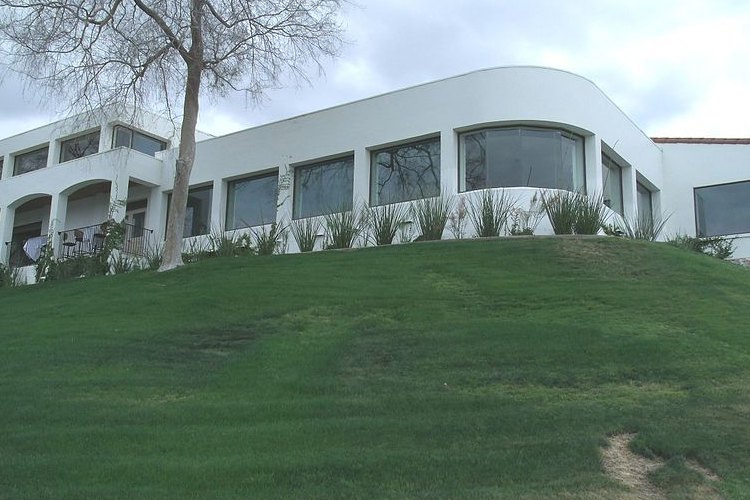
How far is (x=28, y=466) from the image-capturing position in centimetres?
630

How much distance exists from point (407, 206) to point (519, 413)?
35.9ft

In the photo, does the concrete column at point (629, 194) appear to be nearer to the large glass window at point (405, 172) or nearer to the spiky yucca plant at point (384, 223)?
the large glass window at point (405, 172)

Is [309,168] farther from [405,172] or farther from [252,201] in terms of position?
[405,172]

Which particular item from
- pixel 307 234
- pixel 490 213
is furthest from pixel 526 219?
pixel 307 234

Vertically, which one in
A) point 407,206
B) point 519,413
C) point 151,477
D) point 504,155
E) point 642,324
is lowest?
point 151,477

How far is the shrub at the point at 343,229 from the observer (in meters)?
17.0

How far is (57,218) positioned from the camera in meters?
25.1

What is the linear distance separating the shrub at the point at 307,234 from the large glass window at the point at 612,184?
284 inches

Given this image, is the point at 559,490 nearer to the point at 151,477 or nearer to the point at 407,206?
the point at 151,477

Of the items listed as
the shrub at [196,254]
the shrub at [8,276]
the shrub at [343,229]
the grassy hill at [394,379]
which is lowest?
the grassy hill at [394,379]

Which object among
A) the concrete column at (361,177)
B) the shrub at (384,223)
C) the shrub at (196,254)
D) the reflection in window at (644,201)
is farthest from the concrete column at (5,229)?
the reflection in window at (644,201)

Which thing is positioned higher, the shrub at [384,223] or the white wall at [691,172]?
the white wall at [691,172]

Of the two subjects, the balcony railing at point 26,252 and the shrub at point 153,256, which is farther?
the balcony railing at point 26,252

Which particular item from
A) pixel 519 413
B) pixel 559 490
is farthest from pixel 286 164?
pixel 559 490
